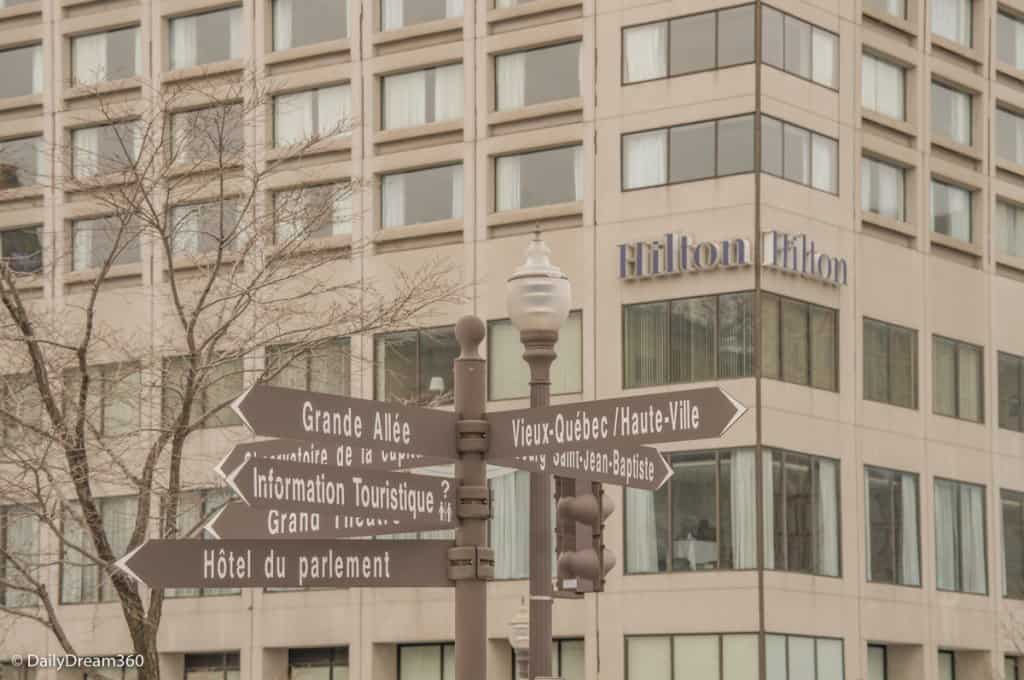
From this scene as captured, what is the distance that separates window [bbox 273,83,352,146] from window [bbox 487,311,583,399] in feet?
24.0

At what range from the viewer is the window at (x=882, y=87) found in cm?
5319

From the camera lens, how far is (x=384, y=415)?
13641mm

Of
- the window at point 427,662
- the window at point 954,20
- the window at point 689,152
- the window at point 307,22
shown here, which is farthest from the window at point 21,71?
the window at point 954,20

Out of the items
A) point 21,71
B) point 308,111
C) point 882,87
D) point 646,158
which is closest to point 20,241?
point 21,71

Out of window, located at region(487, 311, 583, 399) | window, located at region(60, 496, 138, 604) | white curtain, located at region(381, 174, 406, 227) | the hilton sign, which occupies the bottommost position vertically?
window, located at region(60, 496, 138, 604)

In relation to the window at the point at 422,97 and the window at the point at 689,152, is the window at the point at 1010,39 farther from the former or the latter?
the window at the point at 422,97

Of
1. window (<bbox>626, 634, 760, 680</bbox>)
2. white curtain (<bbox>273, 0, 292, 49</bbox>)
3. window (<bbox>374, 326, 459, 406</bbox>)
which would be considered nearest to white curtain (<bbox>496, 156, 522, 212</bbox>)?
window (<bbox>374, 326, 459, 406</bbox>)

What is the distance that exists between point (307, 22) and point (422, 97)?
4.22m

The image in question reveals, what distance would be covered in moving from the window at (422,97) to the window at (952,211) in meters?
12.5

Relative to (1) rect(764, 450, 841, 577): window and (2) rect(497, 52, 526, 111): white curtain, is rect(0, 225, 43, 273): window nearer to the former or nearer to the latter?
(2) rect(497, 52, 526, 111): white curtain

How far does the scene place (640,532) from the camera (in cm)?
5012

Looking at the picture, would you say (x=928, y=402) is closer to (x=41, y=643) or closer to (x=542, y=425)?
(x=41, y=643)

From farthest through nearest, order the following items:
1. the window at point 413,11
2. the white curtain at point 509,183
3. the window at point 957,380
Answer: the window at point 957,380, the window at point 413,11, the white curtain at point 509,183

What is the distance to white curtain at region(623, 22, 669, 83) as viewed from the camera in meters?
50.4
